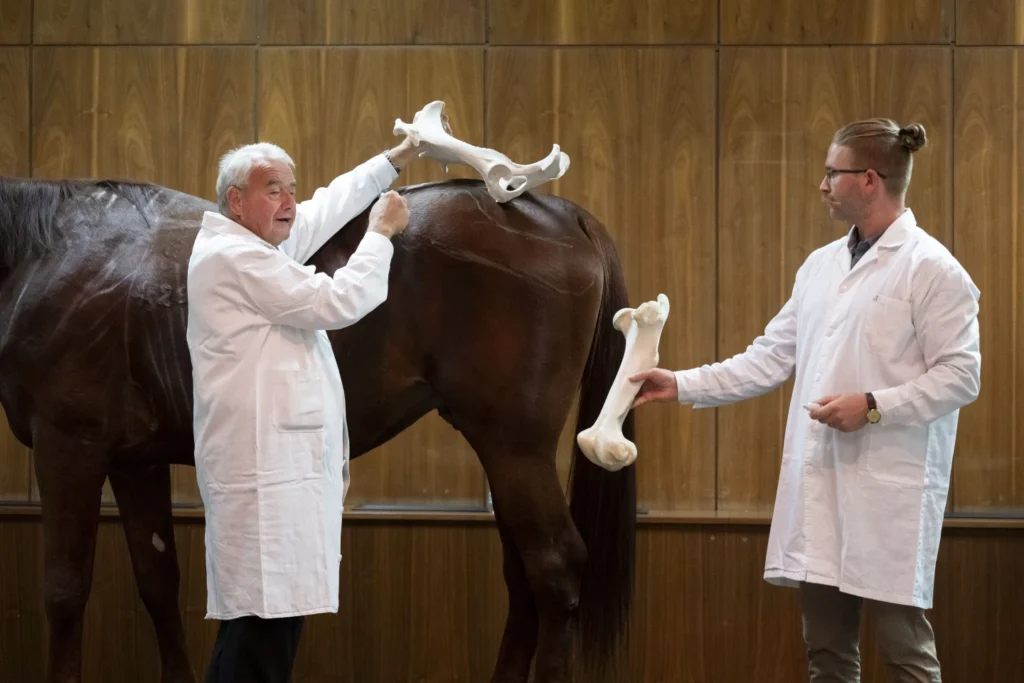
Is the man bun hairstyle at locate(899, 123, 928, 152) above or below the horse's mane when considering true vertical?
above

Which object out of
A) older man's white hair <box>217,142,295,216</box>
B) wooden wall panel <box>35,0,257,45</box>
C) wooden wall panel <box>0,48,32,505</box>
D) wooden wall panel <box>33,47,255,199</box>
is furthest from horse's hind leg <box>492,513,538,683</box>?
wooden wall panel <box>35,0,257,45</box>

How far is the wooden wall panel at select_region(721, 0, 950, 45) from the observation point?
12.1ft

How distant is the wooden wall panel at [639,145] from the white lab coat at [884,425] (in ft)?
4.33

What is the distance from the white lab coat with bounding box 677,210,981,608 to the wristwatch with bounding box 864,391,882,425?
0.01 meters

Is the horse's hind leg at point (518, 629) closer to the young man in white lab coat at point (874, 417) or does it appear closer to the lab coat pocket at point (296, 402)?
the young man in white lab coat at point (874, 417)

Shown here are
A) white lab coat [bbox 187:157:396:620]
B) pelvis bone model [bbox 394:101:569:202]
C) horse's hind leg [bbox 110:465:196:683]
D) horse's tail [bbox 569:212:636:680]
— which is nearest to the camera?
white lab coat [bbox 187:157:396:620]

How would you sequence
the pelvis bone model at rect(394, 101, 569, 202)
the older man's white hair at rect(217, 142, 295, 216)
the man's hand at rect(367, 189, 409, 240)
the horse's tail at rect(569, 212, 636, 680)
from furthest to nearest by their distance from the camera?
1. the horse's tail at rect(569, 212, 636, 680)
2. the pelvis bone model at rect(394, 101, 569, 202)
3. the man's hand at rect(367, 189, 409, 240)
4. the older man's white hair at rect(217, 142, 295, 216)

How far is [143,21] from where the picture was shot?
3.77m

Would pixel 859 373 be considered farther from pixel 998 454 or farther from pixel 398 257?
pixel 998 454

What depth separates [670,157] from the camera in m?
3.75

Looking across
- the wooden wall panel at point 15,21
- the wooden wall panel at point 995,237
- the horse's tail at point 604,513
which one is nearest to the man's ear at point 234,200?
the horse's tail at point 604,513

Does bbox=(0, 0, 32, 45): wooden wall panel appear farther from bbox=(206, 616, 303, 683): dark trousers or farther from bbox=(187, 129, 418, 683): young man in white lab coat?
bbox=(206, 616, 303, 683): dark trousers

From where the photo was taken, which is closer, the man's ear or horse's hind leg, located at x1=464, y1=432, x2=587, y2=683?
the man's ear

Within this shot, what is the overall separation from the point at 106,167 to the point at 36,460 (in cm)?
144
